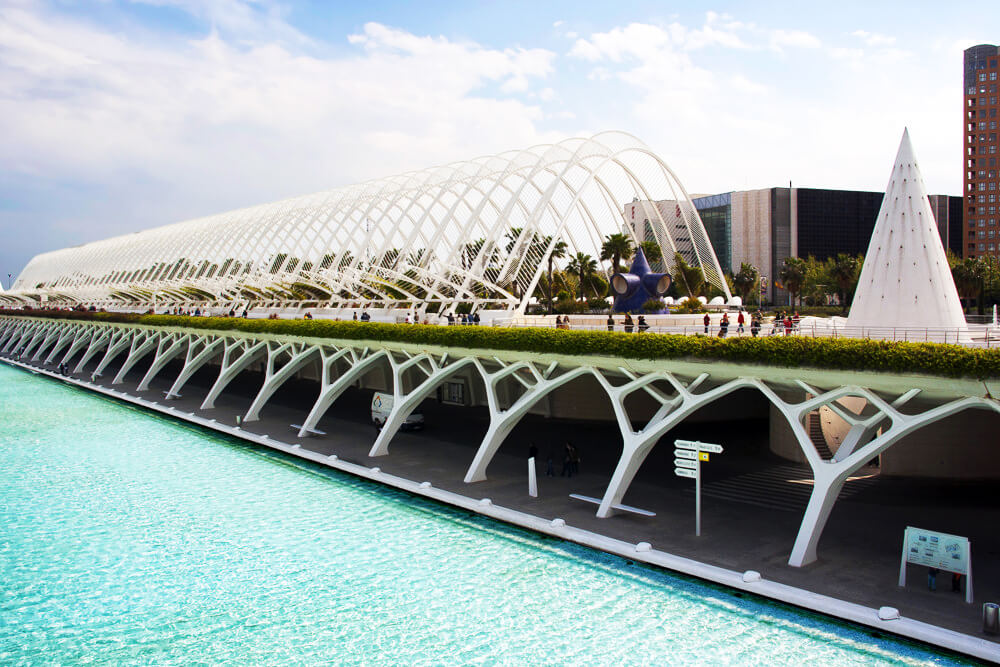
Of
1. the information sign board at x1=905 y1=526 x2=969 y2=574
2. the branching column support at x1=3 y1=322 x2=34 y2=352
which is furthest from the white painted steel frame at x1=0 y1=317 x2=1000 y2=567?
the branching column support at x1=3 y1=322 x2=34 y2=352

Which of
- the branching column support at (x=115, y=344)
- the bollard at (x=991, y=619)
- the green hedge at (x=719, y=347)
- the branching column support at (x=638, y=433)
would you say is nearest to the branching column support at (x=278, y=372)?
the green hedge at (x=719, y=347)

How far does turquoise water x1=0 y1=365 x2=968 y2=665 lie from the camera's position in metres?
14.1

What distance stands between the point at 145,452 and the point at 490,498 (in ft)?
64.1

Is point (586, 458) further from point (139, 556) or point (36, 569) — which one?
point (36, 569)

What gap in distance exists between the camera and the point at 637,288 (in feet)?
125

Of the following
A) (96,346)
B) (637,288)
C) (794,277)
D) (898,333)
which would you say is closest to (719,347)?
(898,333)

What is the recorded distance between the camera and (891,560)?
55.0 ft

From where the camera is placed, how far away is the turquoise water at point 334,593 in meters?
14.1

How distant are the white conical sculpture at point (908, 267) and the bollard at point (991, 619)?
9412mm

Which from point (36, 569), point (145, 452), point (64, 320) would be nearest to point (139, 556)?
point (36, 569)

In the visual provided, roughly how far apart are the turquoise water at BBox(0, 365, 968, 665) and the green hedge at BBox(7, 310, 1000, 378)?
556cm

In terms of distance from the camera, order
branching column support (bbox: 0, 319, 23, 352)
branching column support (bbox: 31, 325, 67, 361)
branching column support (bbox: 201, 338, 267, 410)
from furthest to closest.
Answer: branching column support (bbox: 0, 319, 23, 352)
branching column support (bbox: 31, 325, 67, 361)
branching column support (bbox: 201, 338, 267, 410)

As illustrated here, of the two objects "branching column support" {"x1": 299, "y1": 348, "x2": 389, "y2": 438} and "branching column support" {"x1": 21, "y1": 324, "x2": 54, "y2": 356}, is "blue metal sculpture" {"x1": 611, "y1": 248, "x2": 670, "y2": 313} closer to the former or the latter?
"branching column support" {"x1": 299, "y1": 348, "x2": 389, "y2": 438}

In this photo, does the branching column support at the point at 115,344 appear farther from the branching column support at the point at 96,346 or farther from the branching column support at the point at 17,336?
the branching column support at the point at 17,336
